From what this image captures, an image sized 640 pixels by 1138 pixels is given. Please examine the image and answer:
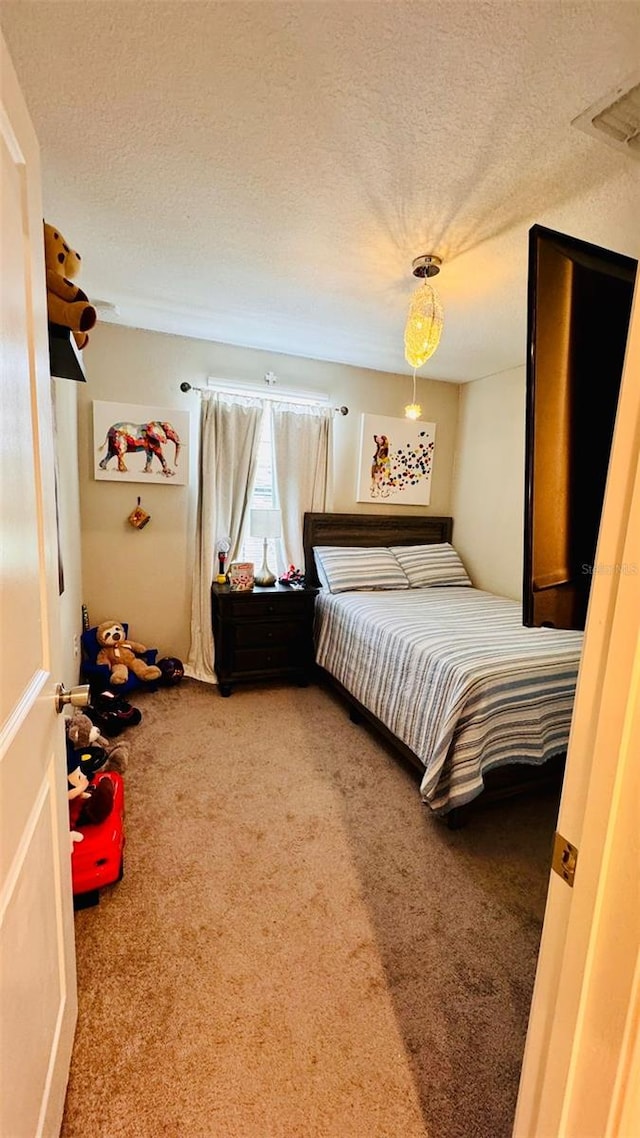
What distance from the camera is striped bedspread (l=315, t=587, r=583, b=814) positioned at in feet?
6.12

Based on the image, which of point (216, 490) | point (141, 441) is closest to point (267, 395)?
point (216, 490)

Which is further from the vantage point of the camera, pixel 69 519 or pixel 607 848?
pixel 69 519

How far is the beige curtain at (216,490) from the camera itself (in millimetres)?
3146

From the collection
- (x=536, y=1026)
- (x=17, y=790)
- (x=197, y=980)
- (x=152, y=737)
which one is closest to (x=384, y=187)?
(x=17, y=790)

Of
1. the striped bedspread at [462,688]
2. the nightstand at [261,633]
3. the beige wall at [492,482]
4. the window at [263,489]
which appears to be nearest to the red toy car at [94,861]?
the striped bedspread at [462,688]

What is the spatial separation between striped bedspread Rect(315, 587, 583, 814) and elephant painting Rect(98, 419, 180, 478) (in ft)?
5.59

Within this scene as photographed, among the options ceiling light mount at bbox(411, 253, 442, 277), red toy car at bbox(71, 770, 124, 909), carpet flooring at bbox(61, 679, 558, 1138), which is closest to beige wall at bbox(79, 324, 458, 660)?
carpet flooring at bbox(61, 679, 558, 1138)

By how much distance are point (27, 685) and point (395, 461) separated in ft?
11.1

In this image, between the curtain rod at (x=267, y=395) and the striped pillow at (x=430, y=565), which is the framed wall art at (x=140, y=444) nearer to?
the curtain rod at (x=267, y=395)

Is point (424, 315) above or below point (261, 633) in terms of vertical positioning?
above

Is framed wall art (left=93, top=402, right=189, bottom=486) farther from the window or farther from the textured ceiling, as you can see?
the textured ceiling

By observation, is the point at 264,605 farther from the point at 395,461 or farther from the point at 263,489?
the point at 395,461

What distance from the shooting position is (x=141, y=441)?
304 cm

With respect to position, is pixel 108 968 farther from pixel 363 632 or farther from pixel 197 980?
pixel 363 632
